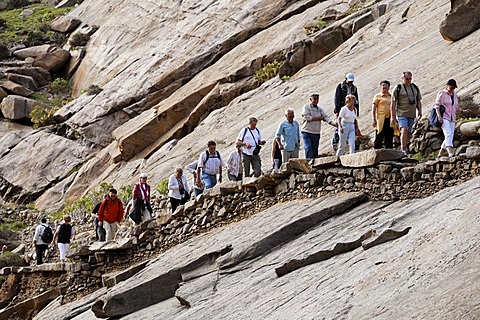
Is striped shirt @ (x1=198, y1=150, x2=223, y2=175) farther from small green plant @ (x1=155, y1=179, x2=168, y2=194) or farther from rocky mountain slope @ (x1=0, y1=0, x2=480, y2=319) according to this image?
small green plant @ (x1=155, y1=179, x2=168, y2=194)

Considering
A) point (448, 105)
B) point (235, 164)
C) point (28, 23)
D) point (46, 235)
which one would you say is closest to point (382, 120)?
point (448, 105)

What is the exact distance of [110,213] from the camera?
2020 cm

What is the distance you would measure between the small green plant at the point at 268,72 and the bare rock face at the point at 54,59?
74.8ft

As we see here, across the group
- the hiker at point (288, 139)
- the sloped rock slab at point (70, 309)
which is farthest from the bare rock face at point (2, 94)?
the hiker at point (288, 139)

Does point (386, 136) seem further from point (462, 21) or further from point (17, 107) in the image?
point (17, 107)

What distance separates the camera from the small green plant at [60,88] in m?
47.4

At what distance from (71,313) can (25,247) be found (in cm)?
1257

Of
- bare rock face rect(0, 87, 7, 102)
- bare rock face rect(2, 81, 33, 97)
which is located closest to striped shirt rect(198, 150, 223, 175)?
bare rock face rect(0, 87, 7, 102)

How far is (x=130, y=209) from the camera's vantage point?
20.0 meters

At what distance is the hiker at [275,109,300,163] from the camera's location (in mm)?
17078

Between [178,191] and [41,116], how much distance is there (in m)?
24.5

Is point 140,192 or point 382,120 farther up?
point 140,192

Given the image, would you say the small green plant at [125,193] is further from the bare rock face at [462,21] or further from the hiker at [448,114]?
the hiker at [448,114]

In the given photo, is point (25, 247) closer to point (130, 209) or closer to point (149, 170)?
point (149, 170)
